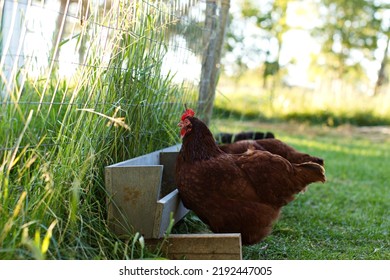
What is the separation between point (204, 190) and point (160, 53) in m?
1.06

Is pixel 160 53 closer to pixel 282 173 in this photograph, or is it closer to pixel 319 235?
pixel 282 173

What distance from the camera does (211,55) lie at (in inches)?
210

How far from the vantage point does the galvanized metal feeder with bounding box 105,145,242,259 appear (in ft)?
9.16

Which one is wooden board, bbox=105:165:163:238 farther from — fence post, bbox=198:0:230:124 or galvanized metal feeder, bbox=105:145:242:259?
fence post, bbox=198:0:230:124

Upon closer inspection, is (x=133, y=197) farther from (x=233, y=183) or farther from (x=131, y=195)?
(x=233, y=183)

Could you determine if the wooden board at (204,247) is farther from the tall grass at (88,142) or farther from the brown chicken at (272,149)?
the brown chicken at (272,149)

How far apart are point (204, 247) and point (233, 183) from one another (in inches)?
19.9

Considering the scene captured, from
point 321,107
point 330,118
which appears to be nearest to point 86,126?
point 330,118

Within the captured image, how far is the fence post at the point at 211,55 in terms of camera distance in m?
5.23

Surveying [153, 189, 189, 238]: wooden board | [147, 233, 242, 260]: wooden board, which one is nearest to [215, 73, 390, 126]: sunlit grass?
[153, 189, 189, 238]: wooden board

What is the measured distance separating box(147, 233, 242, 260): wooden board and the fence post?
244 cm

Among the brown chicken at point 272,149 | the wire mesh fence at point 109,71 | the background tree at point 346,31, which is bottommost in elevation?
the brown chicken at point 272,149

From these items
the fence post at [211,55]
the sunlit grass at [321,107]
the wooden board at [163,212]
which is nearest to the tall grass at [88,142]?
the wooden board at [163,212]

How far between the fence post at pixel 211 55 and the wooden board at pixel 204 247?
2441 mm
